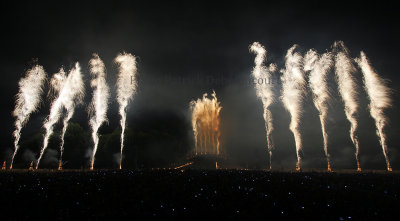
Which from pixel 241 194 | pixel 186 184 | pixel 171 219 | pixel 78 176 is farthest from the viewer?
pixel 78 176

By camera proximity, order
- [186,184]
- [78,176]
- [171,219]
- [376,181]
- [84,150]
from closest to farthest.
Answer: [171,219]
[186,184]
[78,176]
[376,181]
[84,150]

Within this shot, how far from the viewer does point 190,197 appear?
15070mm

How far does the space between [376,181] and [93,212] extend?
824 inches

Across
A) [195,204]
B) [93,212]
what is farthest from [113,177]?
[195,204]

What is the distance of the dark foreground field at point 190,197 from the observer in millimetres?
13219

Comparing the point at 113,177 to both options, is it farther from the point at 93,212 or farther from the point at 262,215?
the point at 262,215

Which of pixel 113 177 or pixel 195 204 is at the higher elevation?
pixel 113 177

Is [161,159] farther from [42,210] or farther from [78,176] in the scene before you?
[42,210]

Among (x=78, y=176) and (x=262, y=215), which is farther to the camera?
(x=78, y=176)

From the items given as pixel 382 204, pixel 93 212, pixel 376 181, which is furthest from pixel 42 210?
pixel 376 181

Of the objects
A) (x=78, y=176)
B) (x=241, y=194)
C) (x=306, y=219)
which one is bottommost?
(x=306, y=219)

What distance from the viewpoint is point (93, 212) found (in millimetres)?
13109

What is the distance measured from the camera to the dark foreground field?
1322 centimetres

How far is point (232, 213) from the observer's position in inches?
525
